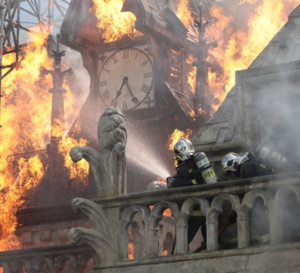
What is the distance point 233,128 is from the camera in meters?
17.7

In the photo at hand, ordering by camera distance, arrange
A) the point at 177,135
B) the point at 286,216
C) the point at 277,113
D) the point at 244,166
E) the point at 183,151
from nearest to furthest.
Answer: the point at 286,216
the point at 244,166
the point at 183,151
the point at 277,113
the point at 177,135

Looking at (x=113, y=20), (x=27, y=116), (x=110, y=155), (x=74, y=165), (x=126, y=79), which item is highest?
(x=27, y=116)

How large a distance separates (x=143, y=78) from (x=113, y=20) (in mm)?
2066

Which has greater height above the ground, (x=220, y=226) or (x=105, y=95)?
(x=105, y=95)

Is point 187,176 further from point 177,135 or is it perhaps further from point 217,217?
point 177,135

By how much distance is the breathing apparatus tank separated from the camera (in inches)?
635

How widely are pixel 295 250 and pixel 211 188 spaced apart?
1570mm

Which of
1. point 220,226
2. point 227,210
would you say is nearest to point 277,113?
point 227,210

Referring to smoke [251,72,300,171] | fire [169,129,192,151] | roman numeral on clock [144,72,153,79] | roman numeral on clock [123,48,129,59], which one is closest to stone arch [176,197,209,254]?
smoke [251,72,300,171]

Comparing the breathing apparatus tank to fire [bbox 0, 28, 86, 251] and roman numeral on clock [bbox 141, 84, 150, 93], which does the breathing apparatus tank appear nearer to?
roman numeral on clock [bbox 141, 84, 150, 93]

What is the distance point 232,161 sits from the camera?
1598 centimetres

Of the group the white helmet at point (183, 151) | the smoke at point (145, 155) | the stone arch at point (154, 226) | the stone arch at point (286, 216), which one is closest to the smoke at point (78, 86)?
the smoke at point (145, 155)

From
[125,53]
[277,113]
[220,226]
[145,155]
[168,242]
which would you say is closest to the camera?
[220,226]

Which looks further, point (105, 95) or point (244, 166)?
point (105, 95)
